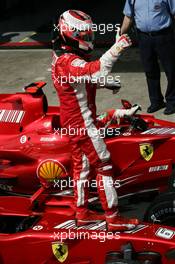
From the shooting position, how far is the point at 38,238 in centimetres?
442

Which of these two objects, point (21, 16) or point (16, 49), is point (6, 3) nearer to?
point (21, 16)

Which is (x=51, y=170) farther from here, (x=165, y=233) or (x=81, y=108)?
(x=165, y=233)

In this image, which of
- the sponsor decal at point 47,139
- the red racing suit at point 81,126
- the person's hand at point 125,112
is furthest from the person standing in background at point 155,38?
the red racing suit at point 81,126

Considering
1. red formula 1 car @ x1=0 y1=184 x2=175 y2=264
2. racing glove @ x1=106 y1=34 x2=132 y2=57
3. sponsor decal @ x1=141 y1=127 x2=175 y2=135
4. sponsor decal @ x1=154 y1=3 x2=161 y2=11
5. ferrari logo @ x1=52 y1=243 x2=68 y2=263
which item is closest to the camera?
racing glove @ x1=106 y1=34 x2=132 y2=57

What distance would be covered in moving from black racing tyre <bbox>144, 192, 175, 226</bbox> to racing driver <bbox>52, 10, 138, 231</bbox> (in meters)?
0.29

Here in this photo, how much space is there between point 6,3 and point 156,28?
31.3 feet

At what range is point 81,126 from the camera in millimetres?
4422

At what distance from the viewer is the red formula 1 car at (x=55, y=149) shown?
5.29 m

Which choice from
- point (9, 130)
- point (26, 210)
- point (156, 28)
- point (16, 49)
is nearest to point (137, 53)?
point (16, 49)

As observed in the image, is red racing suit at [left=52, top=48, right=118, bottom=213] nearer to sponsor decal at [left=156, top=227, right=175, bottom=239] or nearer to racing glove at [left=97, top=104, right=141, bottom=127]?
sponsor decal at [left=156, top=227, right=175, bottom=239]

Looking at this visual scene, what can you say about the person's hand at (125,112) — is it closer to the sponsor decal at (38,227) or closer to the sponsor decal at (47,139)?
the sponsor decal at (47,139)

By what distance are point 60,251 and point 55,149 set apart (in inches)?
50.4

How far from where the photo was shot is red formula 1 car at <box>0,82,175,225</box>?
529 cm

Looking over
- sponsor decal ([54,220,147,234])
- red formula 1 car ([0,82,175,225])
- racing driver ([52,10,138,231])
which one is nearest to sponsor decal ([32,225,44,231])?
sponsor decal ([54,220,147,234])
